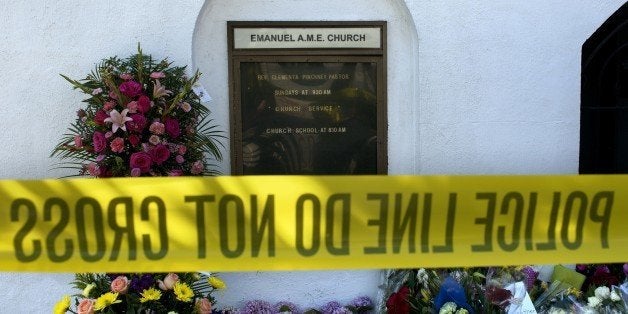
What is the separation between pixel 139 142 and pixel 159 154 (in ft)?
0.59

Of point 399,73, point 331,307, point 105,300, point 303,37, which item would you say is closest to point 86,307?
point 105,300

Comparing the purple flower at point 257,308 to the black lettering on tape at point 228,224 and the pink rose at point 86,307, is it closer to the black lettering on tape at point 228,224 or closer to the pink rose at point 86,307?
the pink rose at point 86,307

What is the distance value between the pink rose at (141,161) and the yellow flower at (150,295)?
2.42 feet

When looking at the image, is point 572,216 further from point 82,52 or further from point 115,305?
point 82,52

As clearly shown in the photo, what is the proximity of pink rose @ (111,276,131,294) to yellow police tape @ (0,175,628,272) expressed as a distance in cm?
87

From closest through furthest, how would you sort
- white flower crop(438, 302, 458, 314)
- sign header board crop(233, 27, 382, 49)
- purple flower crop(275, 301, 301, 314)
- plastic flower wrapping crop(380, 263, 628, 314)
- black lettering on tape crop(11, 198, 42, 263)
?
black lettering on tape crop(11, 198, 42, 263) < white flower crop(438, 302, 458, 314) < plastic flower wrapping crop(380, 263, 628, 314) < sign header board crop(233, 27, 382, 49) < purple flower crop(275, 301, 301, 314)

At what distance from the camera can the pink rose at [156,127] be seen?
3.85 meters

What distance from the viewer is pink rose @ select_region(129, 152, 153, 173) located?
12.3ft

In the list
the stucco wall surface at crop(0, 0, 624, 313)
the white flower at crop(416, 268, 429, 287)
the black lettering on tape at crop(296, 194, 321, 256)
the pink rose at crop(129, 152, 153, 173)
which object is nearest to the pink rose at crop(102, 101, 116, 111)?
the pink rose at crop(129, 152, 153, 173)

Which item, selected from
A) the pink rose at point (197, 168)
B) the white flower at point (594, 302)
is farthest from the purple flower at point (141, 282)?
the white flower at point (594, 302)

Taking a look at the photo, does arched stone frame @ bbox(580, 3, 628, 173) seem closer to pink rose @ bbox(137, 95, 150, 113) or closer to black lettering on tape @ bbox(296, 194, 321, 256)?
black lettering on tape @ bbox(296, 194, 321, 256)

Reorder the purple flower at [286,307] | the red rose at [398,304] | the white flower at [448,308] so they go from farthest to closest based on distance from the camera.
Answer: the purple flower at [286,307]
the red rose at [398,304]
the white flower at [448,308]

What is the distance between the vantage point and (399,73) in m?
4.58

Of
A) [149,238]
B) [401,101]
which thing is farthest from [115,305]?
[401,101]
